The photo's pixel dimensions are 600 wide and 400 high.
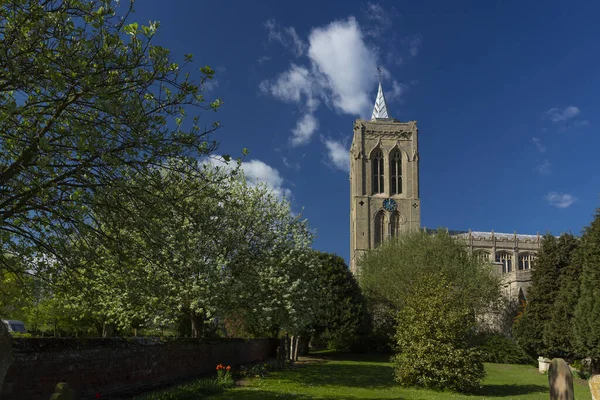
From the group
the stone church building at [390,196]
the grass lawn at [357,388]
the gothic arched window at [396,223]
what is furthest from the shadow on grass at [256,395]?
the gothic arched window at [396,223]

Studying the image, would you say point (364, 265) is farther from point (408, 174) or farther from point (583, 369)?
point (408, 174)

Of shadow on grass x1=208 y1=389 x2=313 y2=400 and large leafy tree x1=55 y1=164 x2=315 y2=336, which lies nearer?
shadow on grass x1=208 y1=389 x2=313 y2=400

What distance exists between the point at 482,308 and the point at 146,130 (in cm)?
4133

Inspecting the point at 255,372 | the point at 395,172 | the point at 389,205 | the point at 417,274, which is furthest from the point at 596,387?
the point at 395,172

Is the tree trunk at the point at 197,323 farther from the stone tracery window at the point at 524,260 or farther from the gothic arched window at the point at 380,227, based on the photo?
the stone tracery window at the point at 524,260

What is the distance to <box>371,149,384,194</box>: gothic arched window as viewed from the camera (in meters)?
90.1

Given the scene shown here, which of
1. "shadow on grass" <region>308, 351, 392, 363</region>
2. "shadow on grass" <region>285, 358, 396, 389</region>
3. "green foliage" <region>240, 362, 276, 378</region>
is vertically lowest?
"shadow on grass" <region>308, 351, 392, 363</region>

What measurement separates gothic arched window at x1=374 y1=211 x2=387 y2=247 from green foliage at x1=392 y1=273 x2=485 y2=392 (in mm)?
66861

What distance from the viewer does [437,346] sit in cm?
1895

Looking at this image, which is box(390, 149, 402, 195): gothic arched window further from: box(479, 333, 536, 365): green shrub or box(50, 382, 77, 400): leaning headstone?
box(50, 382, 77, 400): leaning headstone

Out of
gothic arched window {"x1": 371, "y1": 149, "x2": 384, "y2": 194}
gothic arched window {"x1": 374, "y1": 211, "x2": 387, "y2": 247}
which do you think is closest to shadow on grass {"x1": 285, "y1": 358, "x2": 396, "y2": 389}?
gothic arched window {"x1": 374, "y1": 211, "x2": 387, "y2": 247}

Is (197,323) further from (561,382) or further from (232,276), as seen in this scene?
(561,382)

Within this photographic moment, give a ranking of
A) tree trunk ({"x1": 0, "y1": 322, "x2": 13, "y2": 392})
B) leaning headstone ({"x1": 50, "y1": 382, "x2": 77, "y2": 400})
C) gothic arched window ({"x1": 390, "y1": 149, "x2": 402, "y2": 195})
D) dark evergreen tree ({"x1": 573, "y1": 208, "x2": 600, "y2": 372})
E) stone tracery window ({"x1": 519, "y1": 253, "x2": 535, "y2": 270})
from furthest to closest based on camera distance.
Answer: gothic arched window ({"x1": 390, "y1": 149, "x2": 402, "y2": 195}) < stone tracery window ({"x1": 519, "y1": 253, "x2": 535, "y2": 270}) < dark evergreen tree ({"x1": 573, "y1": 208, "x2": 600, "y2": 372}) < leaning headstone ({"x1": 50, "y1": 382, "x2": 77, "y2": 400}) < tree trunk ({"x1": 0, "y1": 322, "x2": 13, "y2": 392})

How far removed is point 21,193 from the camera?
28.3 feet
